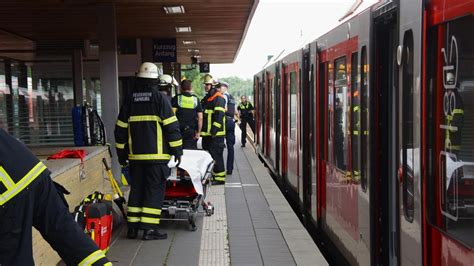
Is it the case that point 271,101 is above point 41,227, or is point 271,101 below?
above

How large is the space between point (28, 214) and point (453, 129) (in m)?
2.17

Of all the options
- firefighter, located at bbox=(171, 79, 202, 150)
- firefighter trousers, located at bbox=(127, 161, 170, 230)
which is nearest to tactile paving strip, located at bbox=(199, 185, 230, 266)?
firefighter trousers, located at bbox=(127, 161, 170, 230)

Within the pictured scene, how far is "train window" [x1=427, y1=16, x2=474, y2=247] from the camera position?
3352 millimetres

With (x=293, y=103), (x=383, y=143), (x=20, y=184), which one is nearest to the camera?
(x=20, y=184)

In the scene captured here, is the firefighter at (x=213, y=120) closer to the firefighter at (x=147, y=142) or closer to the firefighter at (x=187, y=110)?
the firefighter at (x=187, y=110)

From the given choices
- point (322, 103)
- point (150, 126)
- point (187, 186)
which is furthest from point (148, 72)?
point (322, 103)

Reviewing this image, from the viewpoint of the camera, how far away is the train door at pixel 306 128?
911cm

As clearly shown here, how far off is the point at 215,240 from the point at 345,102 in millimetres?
2526

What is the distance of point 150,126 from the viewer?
7.62 m

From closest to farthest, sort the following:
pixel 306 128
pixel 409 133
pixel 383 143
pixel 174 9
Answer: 1. pixel 409 133
2. pixel 383 143
3. pixel 306 128
4. pixel 174 9

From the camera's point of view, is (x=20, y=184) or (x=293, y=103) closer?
(x=20, y=184)

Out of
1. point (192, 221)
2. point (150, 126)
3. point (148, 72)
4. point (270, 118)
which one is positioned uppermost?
point (148, 72)

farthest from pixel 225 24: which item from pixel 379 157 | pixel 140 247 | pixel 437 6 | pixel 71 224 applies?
pixel 71 224

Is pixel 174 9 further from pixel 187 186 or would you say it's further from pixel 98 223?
pixel 98 223
